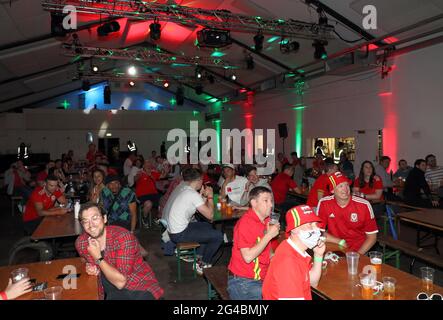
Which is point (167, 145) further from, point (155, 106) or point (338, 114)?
point (338, 114)

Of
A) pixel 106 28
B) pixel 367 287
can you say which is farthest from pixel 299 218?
pixel 106 28

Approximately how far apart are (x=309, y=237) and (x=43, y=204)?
4.35 m

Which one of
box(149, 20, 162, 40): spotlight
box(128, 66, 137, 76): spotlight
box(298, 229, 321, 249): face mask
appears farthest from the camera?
box(128, 66, 137, 76): spotlight

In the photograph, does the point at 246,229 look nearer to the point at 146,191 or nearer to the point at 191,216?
the point at 191,216

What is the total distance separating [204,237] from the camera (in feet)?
15.6

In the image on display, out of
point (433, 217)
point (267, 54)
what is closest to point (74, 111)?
point (267, 54)

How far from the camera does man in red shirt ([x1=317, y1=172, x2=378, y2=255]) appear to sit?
3.48m

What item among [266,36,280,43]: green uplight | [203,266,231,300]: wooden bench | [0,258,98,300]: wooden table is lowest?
[203,266,231,300]: wooden bench

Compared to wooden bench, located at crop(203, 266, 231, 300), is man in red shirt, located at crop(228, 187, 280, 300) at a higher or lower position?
higher

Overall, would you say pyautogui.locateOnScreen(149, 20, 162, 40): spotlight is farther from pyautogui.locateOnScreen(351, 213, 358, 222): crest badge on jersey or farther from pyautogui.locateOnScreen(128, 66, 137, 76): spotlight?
pyautogui.locateOnScreen(351, 213, 358, 222): crest badge on jersey

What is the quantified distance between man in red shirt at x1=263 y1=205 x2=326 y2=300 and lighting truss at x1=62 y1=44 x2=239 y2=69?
33.3 ft

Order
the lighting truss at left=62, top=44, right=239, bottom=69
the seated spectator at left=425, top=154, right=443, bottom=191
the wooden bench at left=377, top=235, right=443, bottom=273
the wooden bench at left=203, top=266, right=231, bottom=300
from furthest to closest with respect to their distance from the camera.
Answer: the lighting truss at left=62, top=44, right=239, bottom=69
the seated spectator at left=425, top=154, right=443, bottom=191
the wooden bench at left=377, top=235, right=443, bottom=273
the wooden bench at left=203, top=266, right=231, bottom=300

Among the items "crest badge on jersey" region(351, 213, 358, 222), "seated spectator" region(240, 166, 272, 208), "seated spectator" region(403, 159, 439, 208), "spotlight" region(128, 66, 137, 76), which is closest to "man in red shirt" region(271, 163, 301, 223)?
Answer: "seated spectator" region(240, 166, 272, 208)

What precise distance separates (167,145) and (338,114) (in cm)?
1192
